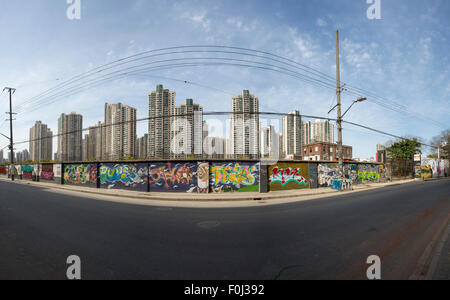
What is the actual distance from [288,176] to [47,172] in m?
31.9

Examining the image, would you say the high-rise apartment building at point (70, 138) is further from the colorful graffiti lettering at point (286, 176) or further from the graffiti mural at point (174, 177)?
the colorful graffiti lettering at point (286, 176)

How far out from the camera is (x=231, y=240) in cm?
467

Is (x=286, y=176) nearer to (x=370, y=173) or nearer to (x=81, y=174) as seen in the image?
(x=370, y=173)

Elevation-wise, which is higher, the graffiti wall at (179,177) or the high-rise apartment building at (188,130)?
the high-rise apartment building at (188,130)

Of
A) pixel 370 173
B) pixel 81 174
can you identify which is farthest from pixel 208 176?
pixel 370 173

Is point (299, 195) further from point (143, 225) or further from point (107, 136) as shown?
point (107, 136)

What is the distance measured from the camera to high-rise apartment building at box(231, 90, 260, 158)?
20328 mm

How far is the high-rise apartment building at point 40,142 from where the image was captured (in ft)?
144

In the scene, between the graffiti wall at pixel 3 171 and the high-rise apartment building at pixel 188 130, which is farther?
the graffiti wall at pixel 3 171

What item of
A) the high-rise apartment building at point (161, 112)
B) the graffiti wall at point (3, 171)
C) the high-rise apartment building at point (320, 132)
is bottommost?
the graffiti wall at point (3, 171)

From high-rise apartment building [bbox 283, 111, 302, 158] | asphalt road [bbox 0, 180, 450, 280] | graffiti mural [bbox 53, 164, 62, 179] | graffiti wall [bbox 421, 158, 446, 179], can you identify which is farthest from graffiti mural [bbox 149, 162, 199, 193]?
graffiti wall [bbox 421, 158, 446, 179]

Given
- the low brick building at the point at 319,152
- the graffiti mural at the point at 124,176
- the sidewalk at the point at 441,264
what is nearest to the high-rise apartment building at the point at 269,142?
the graffiti mural at the point at 124,176
